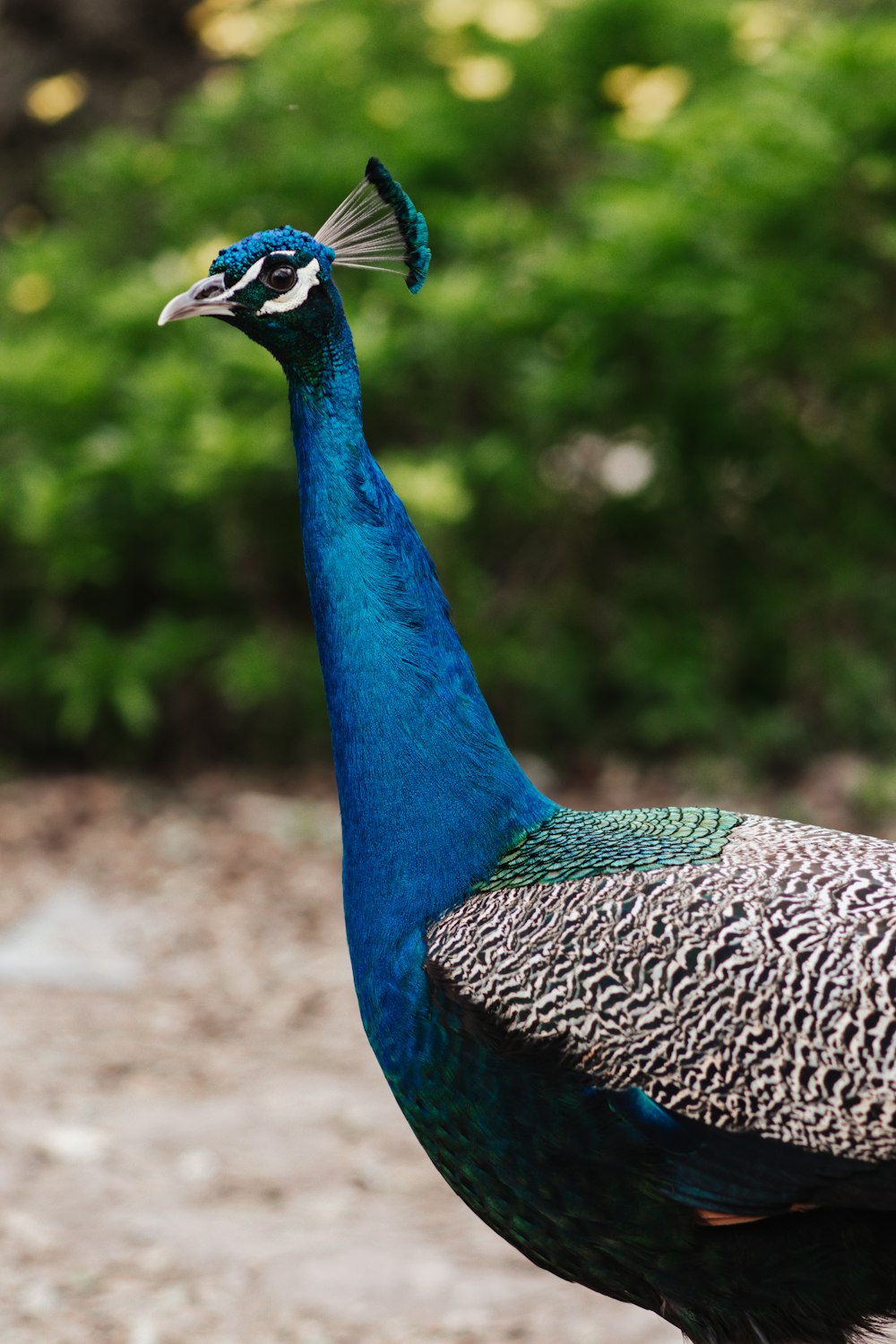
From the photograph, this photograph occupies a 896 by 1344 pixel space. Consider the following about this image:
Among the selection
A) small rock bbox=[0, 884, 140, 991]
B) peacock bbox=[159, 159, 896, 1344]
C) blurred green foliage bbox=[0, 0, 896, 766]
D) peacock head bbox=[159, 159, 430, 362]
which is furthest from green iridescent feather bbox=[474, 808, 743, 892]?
blurred green foliage bbox=[0, 0, 896, 766]

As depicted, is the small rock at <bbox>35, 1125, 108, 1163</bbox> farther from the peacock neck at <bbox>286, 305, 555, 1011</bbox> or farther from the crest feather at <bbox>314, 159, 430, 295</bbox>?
the crest feather at <bbox>314, 159, 430, 295</bbox>

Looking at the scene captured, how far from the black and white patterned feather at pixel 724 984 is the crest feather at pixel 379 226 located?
908 millimetres

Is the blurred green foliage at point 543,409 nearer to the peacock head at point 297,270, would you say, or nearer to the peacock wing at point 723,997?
the peacock head at point 297,270

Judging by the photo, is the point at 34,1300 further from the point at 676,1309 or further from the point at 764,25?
the point at 764,25

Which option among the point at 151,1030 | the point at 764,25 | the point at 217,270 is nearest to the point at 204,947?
the point at 151,1030

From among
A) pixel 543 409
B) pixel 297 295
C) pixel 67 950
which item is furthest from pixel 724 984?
pixel 543 409

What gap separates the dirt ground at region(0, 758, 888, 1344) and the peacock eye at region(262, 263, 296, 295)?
1717 millimetres

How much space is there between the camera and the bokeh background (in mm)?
4840

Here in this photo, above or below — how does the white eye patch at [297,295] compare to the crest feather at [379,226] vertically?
below

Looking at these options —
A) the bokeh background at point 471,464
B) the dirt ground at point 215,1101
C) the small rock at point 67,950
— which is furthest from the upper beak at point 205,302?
the small rock at point 67,950

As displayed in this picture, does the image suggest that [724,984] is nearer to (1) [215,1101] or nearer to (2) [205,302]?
(2) [205,302]

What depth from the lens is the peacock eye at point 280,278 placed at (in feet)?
7.06

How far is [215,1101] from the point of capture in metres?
3.68

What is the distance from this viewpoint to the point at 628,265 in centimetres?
505
